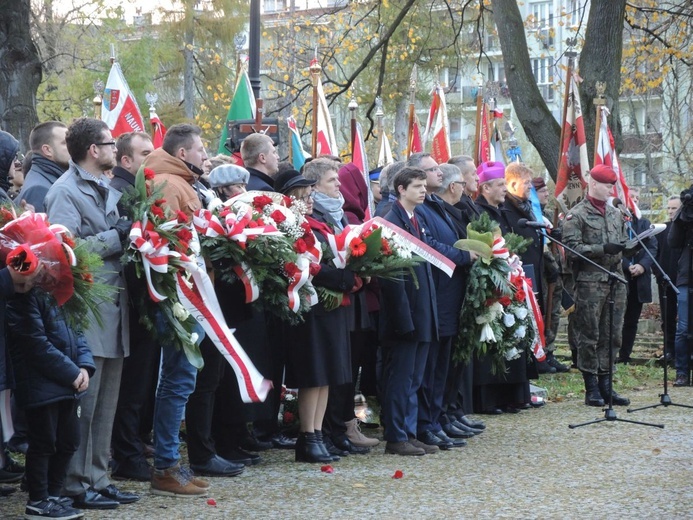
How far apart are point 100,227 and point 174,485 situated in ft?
5.50

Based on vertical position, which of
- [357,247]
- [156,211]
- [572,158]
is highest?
[572,158]

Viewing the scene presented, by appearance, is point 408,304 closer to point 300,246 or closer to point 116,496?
point 300,246

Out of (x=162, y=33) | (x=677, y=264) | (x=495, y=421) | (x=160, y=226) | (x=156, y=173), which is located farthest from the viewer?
(x=162, y=33)

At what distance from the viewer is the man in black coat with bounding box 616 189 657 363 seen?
576 inches

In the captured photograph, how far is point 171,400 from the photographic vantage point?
7051mm

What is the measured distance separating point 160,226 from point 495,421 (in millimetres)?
5166

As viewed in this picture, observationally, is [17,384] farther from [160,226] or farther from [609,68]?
[609,68]

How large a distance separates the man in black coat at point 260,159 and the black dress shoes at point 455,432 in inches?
107

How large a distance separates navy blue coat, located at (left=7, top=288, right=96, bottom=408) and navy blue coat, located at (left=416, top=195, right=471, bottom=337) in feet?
12.7

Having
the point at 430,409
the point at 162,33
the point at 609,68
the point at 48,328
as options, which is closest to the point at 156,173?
the point at 48,328

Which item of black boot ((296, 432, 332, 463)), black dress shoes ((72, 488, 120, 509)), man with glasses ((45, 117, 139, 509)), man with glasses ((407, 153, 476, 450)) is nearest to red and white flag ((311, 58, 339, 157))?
man with glasses ((407, 153, 476, 450))

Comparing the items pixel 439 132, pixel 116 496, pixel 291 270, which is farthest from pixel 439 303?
pixel 439 132

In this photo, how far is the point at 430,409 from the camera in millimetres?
9305

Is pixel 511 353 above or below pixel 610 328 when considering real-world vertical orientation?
below
